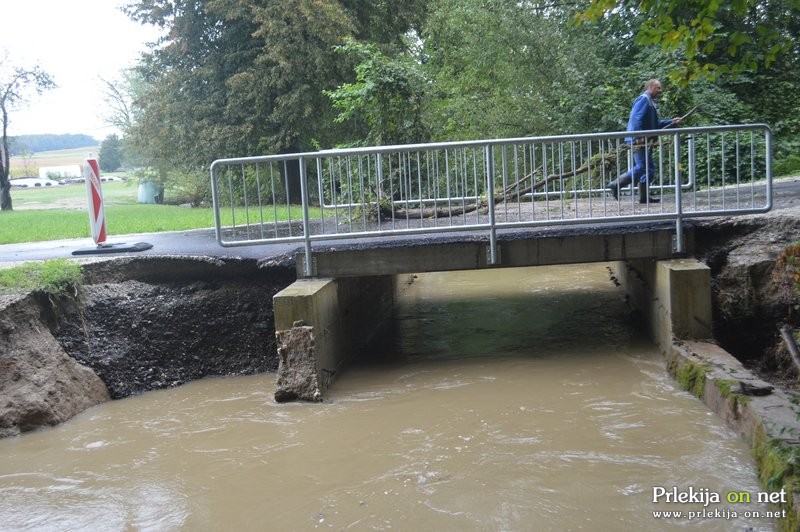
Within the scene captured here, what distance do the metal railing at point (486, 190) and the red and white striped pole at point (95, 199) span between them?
1.81m

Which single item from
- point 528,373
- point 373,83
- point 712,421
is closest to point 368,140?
point 373,83

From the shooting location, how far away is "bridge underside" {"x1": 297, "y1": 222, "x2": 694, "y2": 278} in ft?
28.0

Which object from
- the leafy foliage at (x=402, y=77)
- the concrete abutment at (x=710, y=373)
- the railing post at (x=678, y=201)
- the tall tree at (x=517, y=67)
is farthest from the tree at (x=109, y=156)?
the railing post at (x=678, y=201)

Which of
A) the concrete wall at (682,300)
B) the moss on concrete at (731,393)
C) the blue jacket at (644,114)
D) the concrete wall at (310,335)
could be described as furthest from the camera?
the blue jacket at (644,114)

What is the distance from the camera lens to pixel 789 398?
18.8 ft

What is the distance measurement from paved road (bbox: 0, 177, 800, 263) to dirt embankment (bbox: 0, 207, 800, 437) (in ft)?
0.99

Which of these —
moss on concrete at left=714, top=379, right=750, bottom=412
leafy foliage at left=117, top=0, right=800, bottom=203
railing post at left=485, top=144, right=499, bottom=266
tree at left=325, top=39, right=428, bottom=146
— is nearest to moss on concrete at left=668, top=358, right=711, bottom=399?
moss on concrete at left=714, top=379, right=750, bottom=412

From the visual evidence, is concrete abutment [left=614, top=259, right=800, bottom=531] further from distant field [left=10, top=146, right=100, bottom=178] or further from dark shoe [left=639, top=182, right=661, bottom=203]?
distant field [left=10, top=146, right=100, bottom=178]

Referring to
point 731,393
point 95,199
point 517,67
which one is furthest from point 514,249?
point 517,67

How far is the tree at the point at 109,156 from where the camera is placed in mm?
60638

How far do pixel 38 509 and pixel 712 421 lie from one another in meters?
5.27

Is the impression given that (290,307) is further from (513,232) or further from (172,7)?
(172,7)

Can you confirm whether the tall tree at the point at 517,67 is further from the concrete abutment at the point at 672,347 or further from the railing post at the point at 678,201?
the railing post at the point at 678,201

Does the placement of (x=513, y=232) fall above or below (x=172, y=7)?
below
